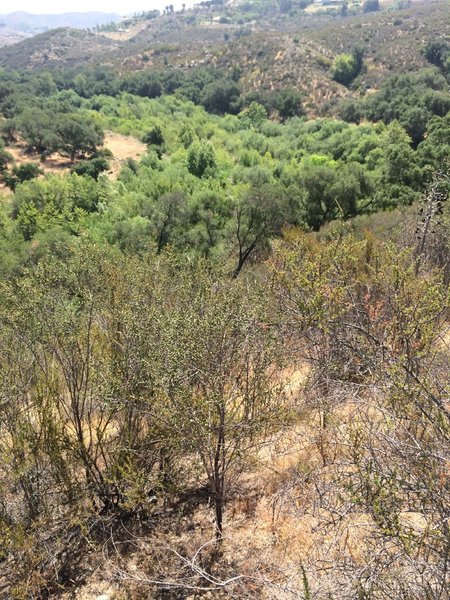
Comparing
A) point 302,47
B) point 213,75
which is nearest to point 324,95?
point 302,47

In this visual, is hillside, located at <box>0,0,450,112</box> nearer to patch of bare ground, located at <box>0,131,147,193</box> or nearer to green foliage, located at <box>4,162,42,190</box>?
patch of bare ground, located at <box>0,131,147,193</box>

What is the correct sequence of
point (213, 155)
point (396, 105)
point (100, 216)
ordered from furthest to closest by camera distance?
point (396, 105)
point (213, 155)
point (100, 216)

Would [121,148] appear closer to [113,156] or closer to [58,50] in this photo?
[113,156]

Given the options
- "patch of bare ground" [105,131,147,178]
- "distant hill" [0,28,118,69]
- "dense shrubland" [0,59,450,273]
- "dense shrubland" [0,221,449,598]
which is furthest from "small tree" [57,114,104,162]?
"distant hill" [0,28,118,69]

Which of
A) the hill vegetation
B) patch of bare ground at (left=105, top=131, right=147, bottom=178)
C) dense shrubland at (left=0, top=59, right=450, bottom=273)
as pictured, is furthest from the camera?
patch of bare ground at (left=105, top=131, right=147, bottom=178)

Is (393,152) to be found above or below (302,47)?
below

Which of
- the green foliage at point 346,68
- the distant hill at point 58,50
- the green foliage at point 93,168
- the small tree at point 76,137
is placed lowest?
the green foliage at point 93,168

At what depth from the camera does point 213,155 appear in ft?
158

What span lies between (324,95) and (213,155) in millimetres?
42553

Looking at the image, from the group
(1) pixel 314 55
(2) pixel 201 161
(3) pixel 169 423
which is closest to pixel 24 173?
(2) pixel 201 161

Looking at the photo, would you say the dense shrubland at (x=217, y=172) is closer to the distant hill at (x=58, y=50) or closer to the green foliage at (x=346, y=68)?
the green foliage at (x=346, y=68)

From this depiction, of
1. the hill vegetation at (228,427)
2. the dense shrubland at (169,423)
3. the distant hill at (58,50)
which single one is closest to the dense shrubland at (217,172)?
the hill vegetation at (228,427)

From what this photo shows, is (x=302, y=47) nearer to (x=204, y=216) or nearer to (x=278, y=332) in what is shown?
(x=204, y=216)

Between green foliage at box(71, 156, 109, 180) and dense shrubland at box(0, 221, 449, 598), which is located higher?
dense shrubland at box(0, 221, 449, 598)
